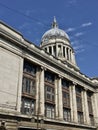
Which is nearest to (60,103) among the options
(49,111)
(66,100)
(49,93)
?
(49,93)

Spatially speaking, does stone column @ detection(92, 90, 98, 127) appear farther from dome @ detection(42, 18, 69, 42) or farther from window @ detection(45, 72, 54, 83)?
dome @ detection(42, 18, 69, 42)

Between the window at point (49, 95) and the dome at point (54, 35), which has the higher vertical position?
the dome at point (54, 35)

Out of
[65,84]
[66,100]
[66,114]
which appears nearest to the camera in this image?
[66,114]

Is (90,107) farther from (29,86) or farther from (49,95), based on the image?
(29,86)

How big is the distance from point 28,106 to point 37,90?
320cm

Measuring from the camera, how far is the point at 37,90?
30.4m

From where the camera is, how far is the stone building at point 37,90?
2467 cm

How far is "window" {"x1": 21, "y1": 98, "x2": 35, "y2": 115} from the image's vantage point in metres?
27.3

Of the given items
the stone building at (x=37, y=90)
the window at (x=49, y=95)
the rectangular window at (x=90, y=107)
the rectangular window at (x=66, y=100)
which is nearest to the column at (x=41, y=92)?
the stone building at (x=37, y=90)

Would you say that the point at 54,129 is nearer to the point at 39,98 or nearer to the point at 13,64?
the point at 39,98

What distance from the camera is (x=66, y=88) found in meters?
38.1

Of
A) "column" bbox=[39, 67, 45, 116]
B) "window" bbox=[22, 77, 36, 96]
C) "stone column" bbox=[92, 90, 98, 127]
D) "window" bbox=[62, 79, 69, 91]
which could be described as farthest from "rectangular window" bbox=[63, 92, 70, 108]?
"stone column" bbox=[92, 90, 98, 127]

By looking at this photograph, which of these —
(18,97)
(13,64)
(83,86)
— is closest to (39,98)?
(18,97)

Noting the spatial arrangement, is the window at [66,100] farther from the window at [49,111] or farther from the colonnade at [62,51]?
the colonnade at [62,51]
